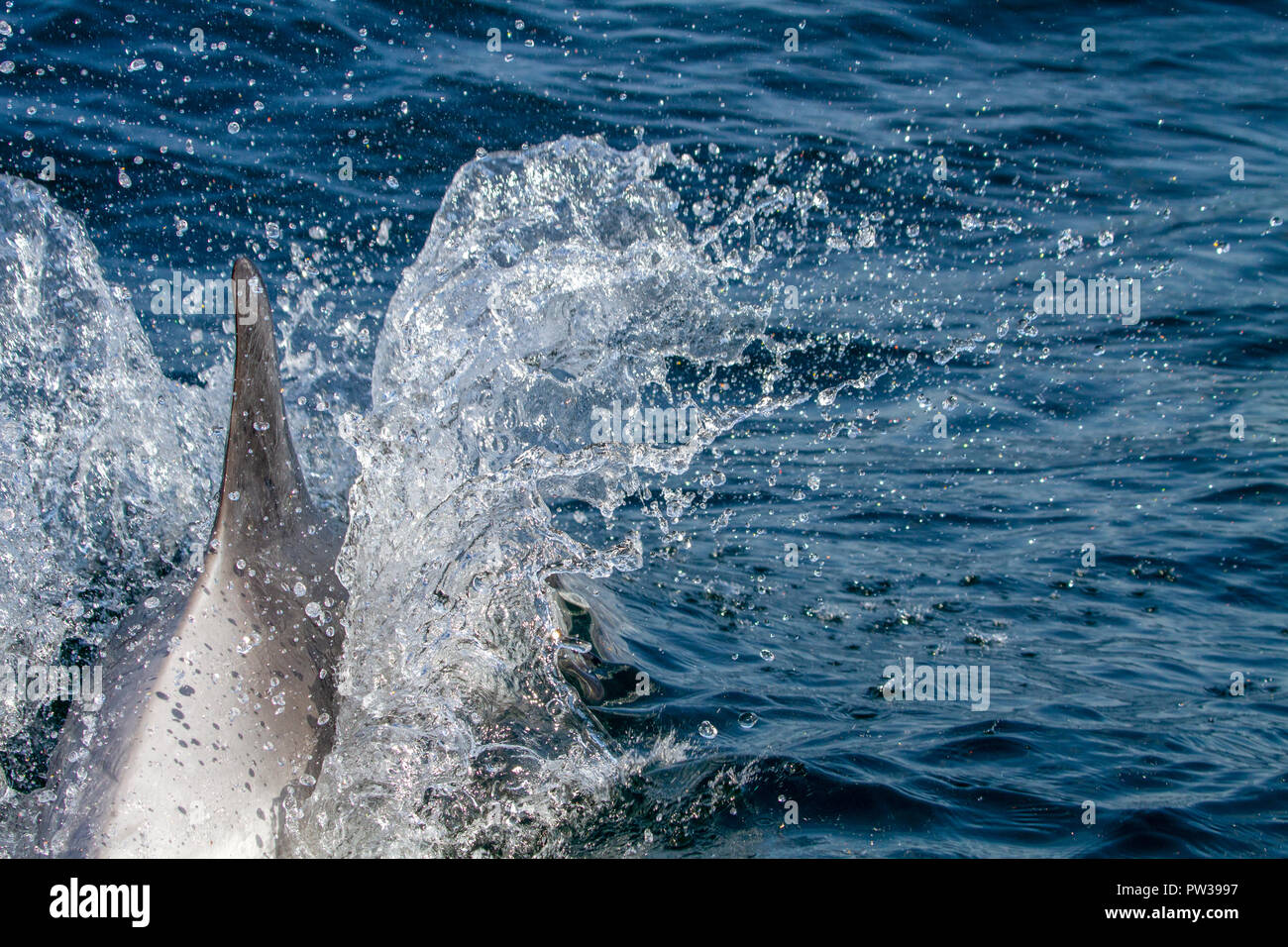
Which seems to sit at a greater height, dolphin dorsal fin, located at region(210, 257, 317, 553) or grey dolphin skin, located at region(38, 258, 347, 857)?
dolphin dorsal fin, located at region(210, 257, 317, 553)

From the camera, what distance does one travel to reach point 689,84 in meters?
9.88

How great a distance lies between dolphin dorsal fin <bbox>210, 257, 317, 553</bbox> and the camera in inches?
118

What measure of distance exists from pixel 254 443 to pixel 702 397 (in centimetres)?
394

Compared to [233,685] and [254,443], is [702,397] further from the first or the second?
[233,685]

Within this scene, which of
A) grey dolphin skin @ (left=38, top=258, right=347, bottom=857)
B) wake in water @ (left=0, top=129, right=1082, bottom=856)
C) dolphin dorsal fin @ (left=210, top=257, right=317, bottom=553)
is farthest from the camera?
wake in water @ (left=0, top=129, right=1082, bottom=856)

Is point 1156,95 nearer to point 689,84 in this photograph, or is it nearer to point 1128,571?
point 689,84

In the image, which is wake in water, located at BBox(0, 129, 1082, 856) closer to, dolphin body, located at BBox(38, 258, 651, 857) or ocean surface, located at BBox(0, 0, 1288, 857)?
ocean surface, located at BBox(0, 0, 1288, 857)

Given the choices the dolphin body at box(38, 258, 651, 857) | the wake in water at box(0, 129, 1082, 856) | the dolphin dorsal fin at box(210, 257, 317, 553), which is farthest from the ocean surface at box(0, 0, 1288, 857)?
the dolphin dorsal fin at box(210, 257, 317, 553)

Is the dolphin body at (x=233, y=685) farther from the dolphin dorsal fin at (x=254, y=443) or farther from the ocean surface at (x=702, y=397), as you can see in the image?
the ocean surface at (x=702, y=397)

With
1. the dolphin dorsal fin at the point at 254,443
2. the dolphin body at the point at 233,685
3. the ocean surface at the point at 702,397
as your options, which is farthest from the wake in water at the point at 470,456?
the dolphin dorsal fin at the point at 254,443

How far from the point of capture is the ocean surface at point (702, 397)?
3.48m

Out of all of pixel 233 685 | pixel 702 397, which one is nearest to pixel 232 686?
pixel 233 685
